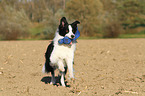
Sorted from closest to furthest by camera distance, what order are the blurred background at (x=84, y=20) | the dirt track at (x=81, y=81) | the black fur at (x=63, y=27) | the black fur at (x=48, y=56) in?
the dirt track at (x=81, y=81)
the black fur at (x=63, y=27)
the black fur at (x=48, y=56)
the blurred background at (x=84, y=20)

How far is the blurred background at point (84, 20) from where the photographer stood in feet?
91.2

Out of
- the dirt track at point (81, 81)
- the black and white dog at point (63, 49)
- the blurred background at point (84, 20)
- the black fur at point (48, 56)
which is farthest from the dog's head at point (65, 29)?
the blurred background at point (84, 20)

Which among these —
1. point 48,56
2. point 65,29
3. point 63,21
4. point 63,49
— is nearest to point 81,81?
point 48,56

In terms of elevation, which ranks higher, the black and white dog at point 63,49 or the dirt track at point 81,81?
the black and white dog at point 63,49

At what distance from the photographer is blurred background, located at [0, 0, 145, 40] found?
27.8 m

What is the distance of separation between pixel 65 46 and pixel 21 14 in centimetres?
2849

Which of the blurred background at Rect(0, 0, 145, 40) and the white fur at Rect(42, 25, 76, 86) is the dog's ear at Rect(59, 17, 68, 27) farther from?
the blurred background at Rect(0, 0, 145, 40)

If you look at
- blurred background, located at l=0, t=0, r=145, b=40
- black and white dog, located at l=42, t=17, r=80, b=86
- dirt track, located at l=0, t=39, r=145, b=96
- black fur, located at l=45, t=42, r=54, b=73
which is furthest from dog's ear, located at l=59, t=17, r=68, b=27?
blurred background, located at l=0, t=0, r=145, b=40

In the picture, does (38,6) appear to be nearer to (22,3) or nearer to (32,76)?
(22,3)

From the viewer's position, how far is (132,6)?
47.8 metres

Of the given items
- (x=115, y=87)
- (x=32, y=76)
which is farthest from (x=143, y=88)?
(x=32, y=76)

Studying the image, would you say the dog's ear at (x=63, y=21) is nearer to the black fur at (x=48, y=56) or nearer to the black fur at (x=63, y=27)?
the black fur at (x=63, y=27)

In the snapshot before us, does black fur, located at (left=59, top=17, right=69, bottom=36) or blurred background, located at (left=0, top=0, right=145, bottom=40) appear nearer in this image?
black fur, located at (left=59, top=17, right=69, bottom=36)

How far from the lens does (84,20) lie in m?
36.2
